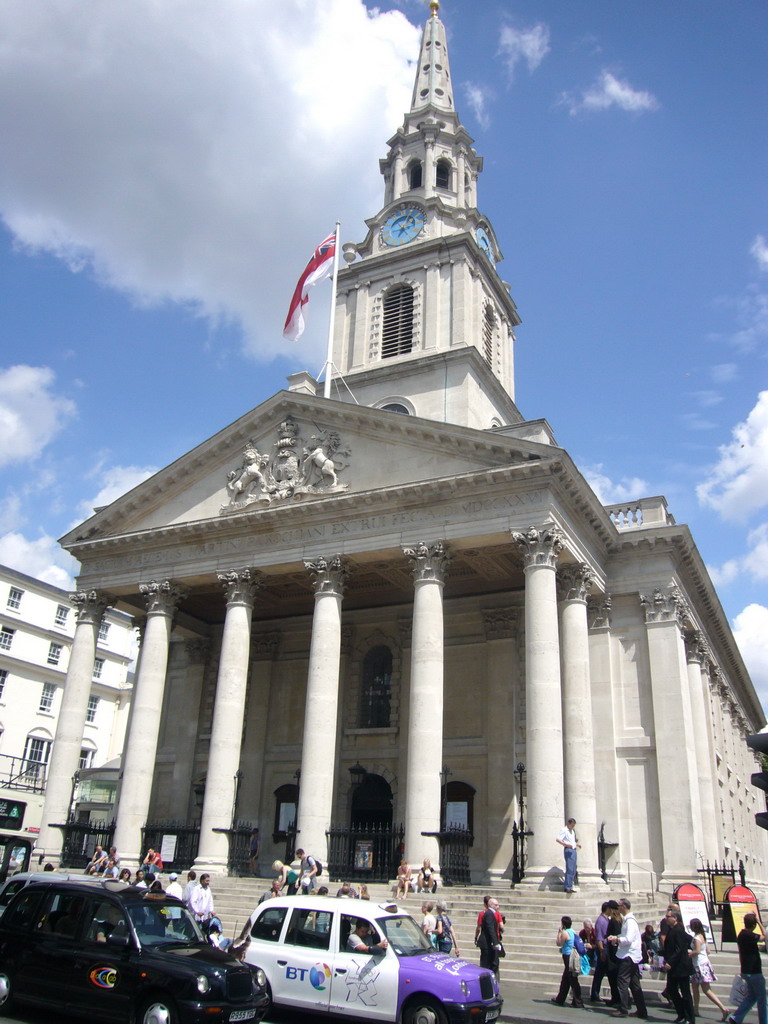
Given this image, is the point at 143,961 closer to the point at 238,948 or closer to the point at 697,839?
the point at 238,948

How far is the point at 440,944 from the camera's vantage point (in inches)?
591

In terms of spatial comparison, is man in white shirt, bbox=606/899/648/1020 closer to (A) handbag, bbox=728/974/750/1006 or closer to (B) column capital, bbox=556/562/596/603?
(A) handbag, bbox=728/974/750/1006

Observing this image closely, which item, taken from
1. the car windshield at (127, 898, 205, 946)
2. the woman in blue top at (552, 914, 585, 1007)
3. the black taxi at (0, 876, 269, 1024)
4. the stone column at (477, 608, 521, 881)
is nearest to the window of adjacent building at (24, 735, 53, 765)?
the stone column at (477, 608, 521, 881)

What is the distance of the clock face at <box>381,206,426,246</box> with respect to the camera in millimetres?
41594

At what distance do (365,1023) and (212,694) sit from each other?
23.7m

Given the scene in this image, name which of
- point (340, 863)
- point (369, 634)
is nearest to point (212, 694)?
point (369, 634)

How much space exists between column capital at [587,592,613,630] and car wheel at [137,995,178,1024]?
819 inches

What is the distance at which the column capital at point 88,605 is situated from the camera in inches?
1222

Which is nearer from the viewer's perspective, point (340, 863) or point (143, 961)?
point (143, 961)

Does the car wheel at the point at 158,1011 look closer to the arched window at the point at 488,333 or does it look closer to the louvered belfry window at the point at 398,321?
the louvered belfry window at the point at 398,321

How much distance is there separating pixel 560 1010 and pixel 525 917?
4.88 m

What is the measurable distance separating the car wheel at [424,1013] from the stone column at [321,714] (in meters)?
12.4

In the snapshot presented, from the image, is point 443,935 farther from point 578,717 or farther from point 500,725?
point 500,725

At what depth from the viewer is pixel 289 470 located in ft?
94.3
